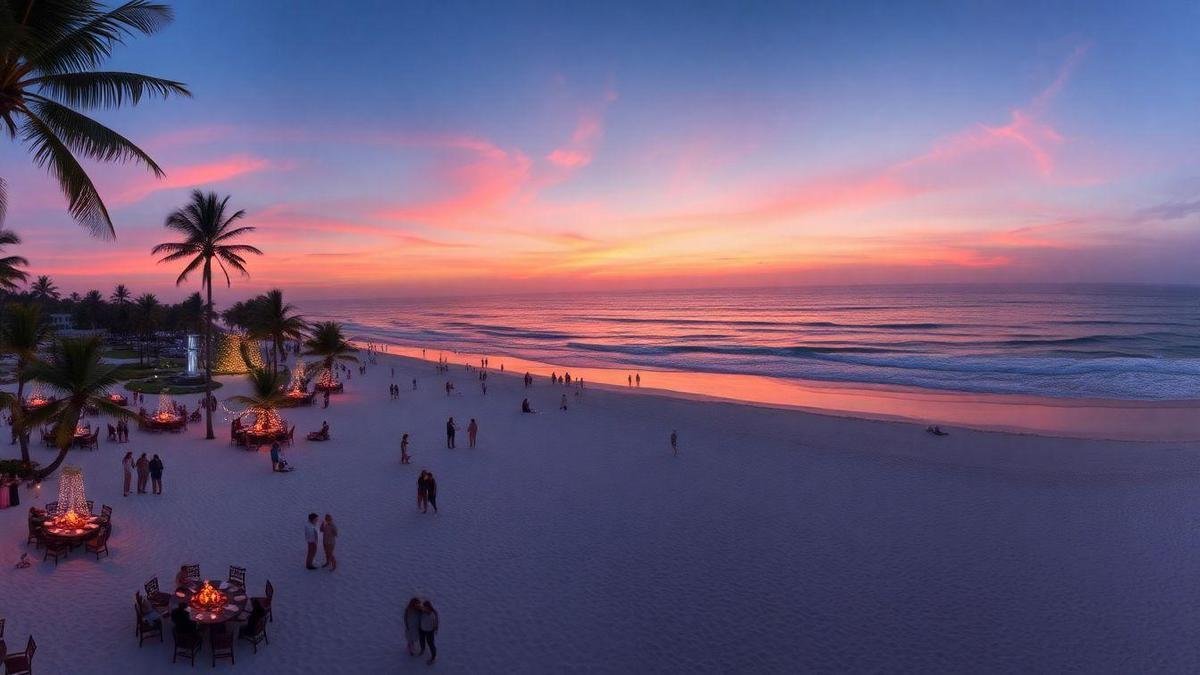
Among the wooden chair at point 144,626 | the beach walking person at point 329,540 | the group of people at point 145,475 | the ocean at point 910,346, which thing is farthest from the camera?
the ocean at point 910,346

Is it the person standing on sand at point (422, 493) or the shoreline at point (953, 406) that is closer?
the person standing on sand at point (422, 493)

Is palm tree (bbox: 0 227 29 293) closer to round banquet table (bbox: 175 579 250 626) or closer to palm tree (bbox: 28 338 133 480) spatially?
palm tree (bbox: 28 338 133 480)

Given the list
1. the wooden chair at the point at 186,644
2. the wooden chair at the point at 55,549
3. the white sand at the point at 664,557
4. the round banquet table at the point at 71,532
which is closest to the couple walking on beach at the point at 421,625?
the white sand at the point at 664,557

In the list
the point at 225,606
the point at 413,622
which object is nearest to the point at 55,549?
the point at 225,606

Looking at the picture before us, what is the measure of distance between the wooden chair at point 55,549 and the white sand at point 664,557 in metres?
0.20

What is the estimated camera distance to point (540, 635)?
8.98 meters

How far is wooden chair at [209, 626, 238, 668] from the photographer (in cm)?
797

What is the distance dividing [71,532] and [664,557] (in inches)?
441

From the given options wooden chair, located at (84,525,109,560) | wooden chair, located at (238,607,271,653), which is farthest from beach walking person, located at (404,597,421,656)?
wooden chair, located at (84,525,109,560)

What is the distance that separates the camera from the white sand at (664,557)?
8781 millimetres

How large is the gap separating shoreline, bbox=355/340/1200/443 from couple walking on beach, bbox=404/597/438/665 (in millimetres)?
23502

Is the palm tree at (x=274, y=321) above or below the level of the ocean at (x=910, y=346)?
above

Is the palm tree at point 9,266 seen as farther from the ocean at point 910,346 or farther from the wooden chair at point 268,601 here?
the ocean at point 910,346

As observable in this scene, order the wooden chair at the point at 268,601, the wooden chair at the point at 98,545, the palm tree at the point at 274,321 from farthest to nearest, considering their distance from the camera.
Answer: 1. the palm tree at the point at 274,321
2. the wooden chair at the point at 98,545
3. the wooden chair at the point at 268,601
